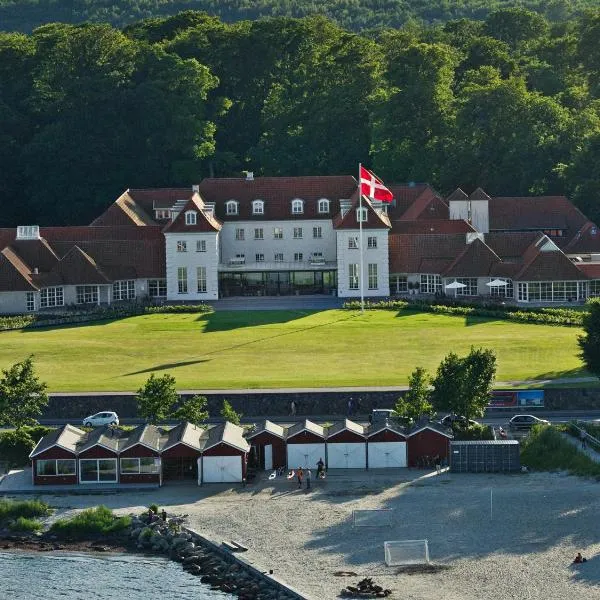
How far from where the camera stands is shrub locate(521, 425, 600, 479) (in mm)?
71750

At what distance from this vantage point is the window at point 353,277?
112625 millimetres

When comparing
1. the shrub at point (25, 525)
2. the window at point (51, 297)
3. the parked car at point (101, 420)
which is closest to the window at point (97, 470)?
the shrub at point (25, 525)

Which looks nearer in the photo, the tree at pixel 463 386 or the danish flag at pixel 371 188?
the tree at pixel 463 386

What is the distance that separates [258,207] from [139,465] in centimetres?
4740

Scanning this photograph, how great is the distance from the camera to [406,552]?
2454 inches

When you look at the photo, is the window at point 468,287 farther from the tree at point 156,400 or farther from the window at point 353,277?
the tree at point 156,400

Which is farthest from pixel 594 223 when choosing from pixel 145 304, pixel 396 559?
pixel 396 559

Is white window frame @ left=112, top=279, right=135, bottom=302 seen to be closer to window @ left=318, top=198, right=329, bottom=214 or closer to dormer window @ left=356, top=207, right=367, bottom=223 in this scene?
window @ left=318, top=198, right=329, bottom=214

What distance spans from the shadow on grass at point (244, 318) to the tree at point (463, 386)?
26.3 m

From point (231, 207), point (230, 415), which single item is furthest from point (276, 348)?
point (231, 207)

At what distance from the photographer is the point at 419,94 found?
137250 mm

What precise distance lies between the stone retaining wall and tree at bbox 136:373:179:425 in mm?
2446

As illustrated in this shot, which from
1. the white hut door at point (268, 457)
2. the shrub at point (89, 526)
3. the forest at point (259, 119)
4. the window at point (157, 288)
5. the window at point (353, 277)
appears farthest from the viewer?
the forest at point (259, 119)

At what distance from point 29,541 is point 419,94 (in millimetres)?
76707
